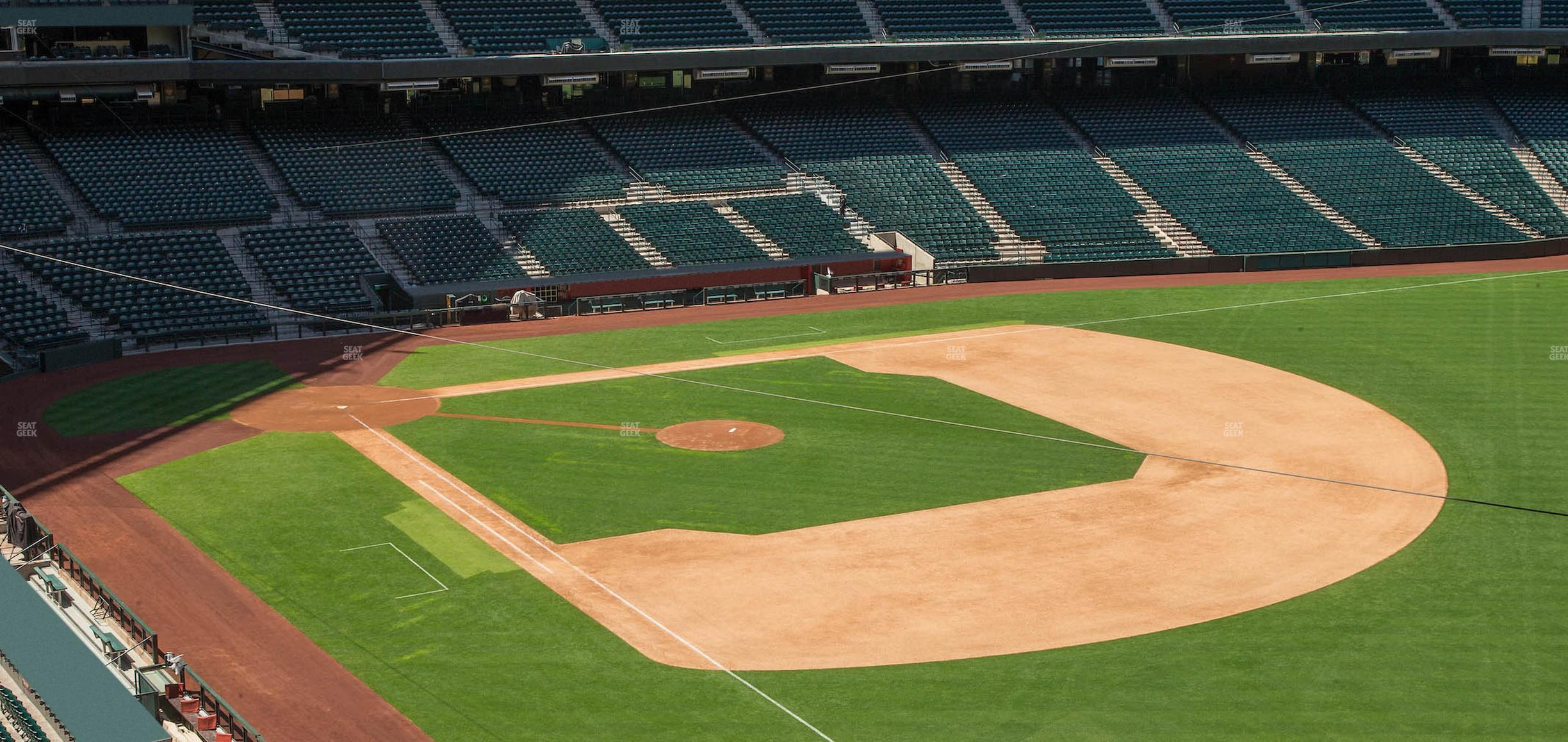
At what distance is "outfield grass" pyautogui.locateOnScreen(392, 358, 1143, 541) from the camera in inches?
1267

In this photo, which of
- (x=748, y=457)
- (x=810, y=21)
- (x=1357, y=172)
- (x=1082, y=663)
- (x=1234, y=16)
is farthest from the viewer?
(x=1234, y=16)

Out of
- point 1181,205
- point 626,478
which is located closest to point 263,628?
point 626,478

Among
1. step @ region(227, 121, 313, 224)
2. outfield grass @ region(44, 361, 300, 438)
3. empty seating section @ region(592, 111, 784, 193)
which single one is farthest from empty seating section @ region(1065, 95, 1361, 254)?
outfield grass @ region(44, 361, 300, 438)

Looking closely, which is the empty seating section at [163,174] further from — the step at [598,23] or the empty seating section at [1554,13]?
the empty seating section at [1554,13]

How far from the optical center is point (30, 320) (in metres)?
47.1

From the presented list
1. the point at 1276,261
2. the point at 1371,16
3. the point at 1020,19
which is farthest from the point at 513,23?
the point at 1371,16

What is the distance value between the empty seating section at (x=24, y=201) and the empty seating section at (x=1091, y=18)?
45.3 m

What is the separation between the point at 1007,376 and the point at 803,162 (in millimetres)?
26516

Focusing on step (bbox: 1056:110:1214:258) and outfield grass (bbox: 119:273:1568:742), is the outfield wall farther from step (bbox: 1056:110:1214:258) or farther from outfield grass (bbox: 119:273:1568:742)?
outfield grass (bbox: 119:273:1568:742)

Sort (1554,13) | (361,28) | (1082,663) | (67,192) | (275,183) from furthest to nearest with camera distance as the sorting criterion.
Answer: (1554,13)
(361,28)
(275,183)
(67,192)
(1082,663)

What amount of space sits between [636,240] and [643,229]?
75 centimetres

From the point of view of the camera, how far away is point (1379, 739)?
70.3ft

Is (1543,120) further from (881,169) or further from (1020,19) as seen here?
(881,169)

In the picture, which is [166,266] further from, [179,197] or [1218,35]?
[1218,35]
